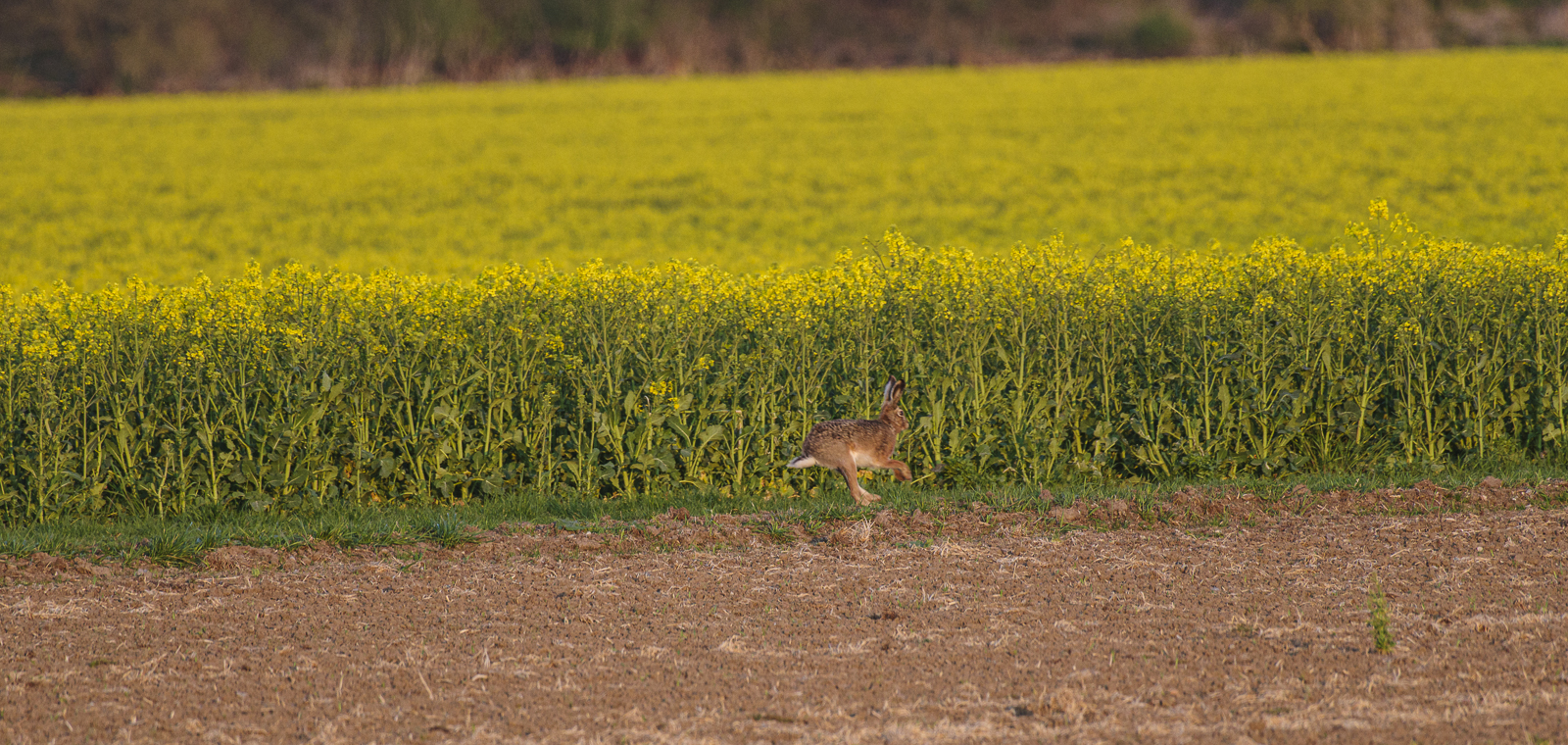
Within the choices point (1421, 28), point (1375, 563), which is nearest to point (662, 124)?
point (1421, 28)

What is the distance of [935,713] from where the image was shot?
5.66m

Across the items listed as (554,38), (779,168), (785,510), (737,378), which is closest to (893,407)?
(785,510)

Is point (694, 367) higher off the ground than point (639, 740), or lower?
higher

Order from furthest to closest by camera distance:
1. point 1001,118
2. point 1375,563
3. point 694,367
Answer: point 1001,118 < point 694,367 < point 1375,563

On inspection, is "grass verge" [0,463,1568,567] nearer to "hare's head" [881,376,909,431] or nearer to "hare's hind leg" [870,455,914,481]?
"hare's hind leg" [870,455,914,481]

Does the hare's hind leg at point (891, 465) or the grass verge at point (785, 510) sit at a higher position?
the hare's hind leg at point (891, 465)

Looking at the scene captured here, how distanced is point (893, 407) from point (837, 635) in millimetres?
2298

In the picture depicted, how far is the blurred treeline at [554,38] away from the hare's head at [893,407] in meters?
46.3

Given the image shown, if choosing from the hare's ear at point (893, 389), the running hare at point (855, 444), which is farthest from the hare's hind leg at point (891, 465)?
the hare's ear at point (893, 389)

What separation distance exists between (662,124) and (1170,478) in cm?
2982

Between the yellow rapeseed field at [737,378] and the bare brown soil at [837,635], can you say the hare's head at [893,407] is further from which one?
the yellow rapeseed field at [737,378]

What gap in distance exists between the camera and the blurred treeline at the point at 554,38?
52.8 metres

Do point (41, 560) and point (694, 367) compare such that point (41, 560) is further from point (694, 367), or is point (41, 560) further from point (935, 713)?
point (935, 713)

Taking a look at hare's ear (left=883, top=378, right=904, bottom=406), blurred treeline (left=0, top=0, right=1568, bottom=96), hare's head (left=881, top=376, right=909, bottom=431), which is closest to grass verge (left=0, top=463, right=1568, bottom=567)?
hare's head (left=881, top=376, right=909, bottom=431)
